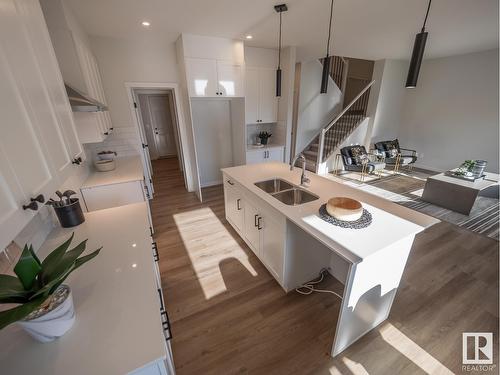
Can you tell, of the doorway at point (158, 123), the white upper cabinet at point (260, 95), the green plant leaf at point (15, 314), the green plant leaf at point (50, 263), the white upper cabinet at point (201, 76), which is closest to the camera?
the green plant leaf at point (15, 314)

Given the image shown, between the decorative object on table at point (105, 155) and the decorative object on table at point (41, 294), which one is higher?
the decorative object on table at point (105, 155)

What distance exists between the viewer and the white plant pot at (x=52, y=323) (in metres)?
0.73

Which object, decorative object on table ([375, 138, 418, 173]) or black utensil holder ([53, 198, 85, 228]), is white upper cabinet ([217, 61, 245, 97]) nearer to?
black utensil holder ([53, 198, 85, 228])

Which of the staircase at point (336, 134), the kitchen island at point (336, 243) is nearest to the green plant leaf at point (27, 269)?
the kitchen island at point (336, 243)

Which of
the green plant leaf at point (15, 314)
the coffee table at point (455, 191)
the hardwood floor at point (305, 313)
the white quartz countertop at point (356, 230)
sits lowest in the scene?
the hardwood floor at point (305, 313)

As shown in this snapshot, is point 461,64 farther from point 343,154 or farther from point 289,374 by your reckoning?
point 289,374

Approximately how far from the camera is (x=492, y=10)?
2.47 meters

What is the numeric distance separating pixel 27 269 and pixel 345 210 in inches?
63.8

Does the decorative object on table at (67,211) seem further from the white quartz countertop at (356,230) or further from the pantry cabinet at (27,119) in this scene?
the white quartz countertop at (356,230)

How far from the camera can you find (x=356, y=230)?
1.35m

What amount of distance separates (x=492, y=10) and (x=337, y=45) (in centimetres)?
192

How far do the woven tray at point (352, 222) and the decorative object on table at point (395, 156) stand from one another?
477cm

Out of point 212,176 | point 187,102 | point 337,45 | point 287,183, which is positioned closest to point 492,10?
point 337,45

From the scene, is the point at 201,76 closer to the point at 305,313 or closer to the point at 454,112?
the point at 305,313
